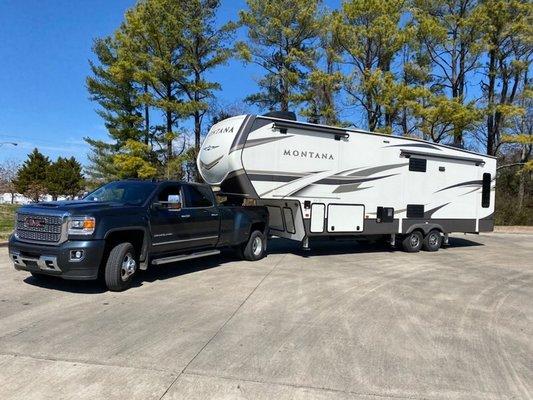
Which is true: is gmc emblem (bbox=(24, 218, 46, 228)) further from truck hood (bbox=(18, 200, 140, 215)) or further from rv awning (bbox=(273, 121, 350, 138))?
rv awning (bbox=(273, 121, 350, 138))

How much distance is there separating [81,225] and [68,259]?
0.55m

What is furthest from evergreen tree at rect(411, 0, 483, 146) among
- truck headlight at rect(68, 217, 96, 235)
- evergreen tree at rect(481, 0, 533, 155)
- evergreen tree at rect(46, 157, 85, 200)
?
evergreen tree at rect(46, 157, 85, 200)

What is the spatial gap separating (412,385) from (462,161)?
11.8 metres

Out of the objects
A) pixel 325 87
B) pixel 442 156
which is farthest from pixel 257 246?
pixel 325 87

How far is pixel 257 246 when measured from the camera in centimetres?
1171

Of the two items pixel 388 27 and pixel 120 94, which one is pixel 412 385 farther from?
pixel 120 94

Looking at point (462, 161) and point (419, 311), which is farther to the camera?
point (462, 161)

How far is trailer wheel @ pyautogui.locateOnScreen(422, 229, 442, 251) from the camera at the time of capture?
14.5 metres

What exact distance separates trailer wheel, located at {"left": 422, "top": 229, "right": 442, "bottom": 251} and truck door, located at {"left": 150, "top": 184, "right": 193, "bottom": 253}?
27.2ft

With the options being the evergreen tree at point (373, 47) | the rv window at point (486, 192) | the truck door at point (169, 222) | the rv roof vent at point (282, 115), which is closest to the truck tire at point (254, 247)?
the truck door at point (169, 222)

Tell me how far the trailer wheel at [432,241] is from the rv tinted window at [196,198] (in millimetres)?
7649

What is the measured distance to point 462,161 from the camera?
48.5ft

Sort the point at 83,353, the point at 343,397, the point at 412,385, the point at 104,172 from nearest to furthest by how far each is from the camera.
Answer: the point at 343,397, the point at 412,385, the point at 83,353, the point at 104,172

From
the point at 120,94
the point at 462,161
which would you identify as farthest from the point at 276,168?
the point at 120,94
